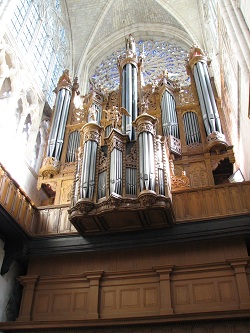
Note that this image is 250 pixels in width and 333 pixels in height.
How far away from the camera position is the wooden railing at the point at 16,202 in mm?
8279

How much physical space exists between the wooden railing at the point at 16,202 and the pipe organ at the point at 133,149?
119 cm

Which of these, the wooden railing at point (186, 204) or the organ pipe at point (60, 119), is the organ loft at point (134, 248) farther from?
the organ pipe at point (60, 119)

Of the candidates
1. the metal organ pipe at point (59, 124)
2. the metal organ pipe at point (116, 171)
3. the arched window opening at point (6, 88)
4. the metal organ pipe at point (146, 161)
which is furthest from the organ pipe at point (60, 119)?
the metal organ pipe at point (146, 161)

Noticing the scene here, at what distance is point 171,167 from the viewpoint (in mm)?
10055

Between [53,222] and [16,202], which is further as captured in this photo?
[53,222]

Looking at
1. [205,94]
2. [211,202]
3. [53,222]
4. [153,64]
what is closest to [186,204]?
[211,202]

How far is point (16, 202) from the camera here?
8.79 metres

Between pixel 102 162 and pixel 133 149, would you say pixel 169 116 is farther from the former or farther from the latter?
pixel 102 162

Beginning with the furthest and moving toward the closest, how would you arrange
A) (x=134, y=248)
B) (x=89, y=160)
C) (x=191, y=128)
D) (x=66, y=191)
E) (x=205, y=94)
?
(x=205, y=94) < (x=191, y=128) < (x=66, y=191) < (x=89, y=160) < (x=134, y=248)

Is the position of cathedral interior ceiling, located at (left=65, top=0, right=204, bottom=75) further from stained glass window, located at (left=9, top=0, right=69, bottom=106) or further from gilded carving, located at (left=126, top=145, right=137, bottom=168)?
gilded carving, located at (left=126, top=145, right=137, bottom=168)

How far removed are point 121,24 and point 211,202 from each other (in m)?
14.5

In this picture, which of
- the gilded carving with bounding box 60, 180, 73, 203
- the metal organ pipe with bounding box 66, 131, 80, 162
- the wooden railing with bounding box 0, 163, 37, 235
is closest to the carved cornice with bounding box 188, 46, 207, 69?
the metal organ pipe with bounding box 66, 131, 80, 162

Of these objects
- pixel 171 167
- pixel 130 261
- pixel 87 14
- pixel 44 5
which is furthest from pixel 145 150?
pixel 87 14

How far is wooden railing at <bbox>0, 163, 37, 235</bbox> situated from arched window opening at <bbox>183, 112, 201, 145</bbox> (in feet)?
16.7
